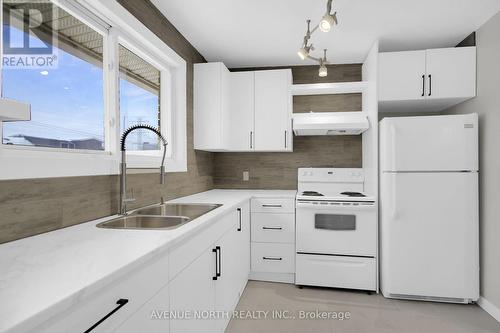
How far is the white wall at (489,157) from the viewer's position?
231 cm

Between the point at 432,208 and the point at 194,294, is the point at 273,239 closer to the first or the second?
the point at 432,208

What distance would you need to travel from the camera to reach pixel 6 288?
28.1 inches

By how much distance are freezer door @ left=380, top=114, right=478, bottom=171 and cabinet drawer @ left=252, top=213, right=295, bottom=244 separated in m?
1.10

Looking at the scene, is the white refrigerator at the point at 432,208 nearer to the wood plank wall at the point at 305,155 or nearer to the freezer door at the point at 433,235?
the freezer door at the point at 433,235

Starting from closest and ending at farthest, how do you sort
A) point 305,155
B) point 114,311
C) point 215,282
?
point 114,311
point 215,282
point 305,155

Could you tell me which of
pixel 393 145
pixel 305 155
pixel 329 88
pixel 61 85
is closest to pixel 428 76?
pixel 393 145

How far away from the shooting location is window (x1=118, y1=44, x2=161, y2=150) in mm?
2109

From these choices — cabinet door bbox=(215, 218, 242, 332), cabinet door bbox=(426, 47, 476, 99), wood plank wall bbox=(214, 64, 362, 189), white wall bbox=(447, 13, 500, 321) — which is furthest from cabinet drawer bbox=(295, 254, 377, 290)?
cabinet door bbox=(426, 47, 476, 99)

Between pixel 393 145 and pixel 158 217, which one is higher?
pixel 393 145

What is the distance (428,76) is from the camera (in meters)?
2.76

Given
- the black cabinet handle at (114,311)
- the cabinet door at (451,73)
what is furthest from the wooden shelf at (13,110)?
the cabinet door at (451,73)

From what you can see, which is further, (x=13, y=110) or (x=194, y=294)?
(x=194, y=294)

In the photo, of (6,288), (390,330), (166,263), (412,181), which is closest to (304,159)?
(412,181)

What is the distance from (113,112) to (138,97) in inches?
18.8
